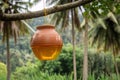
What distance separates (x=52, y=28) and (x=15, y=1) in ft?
73.4

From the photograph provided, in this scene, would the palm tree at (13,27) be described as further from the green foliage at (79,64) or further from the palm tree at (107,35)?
the green foliage at (79,64)

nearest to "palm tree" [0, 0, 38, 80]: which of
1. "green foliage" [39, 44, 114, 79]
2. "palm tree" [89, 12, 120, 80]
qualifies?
"palm tree" [89, 12, 120, 80]

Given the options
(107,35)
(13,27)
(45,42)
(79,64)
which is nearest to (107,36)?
(107,35)

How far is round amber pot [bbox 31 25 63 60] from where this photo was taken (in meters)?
3.96

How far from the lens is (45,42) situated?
394cm

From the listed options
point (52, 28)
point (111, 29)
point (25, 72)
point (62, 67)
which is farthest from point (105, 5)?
point (25, 72)

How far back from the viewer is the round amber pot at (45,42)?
13.0ft

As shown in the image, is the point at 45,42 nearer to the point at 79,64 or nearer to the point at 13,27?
the point at 13,27

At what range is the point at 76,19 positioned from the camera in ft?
86.2

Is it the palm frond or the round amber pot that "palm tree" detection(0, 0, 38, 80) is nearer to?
the palm frond

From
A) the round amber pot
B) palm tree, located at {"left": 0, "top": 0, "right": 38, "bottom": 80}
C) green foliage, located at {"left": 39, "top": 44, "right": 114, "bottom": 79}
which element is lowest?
green foliage, located at {"left": 39, "top": 44, "right": 114, "bottom": 79}

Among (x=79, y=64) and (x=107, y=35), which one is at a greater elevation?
(x=107, y=35)

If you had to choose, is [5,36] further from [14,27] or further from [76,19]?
[76,19]

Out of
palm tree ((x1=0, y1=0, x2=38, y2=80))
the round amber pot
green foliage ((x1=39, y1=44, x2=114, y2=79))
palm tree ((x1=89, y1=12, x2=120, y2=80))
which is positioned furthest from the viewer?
green foliage ((x1=39, y1=44, x2=114, y2=79))
